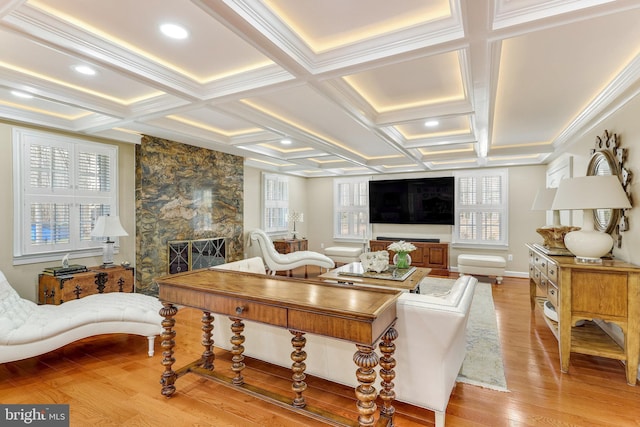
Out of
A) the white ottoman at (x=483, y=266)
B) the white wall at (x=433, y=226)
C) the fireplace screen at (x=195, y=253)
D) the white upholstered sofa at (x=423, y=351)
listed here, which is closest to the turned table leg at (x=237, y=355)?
the white upholstered sofa at (x=423, y=351)

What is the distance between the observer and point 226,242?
5699mm

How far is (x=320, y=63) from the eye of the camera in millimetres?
2207

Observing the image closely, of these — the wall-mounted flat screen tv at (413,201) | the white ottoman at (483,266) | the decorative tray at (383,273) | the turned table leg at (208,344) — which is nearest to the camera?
the turned table leg at (208,344)

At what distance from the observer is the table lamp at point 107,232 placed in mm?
3650

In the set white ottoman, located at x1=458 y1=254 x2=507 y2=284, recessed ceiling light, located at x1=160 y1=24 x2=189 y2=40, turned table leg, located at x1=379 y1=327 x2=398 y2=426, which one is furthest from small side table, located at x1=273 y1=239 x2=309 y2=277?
recessed ceiling light, located at x1=160 y1=24 x2=189 y2=40

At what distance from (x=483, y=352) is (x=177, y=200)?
4.48 metres

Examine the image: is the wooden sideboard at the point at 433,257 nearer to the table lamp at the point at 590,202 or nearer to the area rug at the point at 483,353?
the area rug at the point at 483,353

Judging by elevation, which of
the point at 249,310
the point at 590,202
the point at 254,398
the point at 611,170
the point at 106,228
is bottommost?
the point at 254,398

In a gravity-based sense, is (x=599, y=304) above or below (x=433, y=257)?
above

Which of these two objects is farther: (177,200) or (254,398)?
(177,200)

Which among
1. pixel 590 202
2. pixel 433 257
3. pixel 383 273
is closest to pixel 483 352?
pixel 383 273

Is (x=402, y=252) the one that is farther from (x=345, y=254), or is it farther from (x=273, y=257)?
(x=345, y=254)

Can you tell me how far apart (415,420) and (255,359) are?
1.48 m

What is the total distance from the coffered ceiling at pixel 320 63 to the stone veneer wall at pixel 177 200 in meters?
0.65
